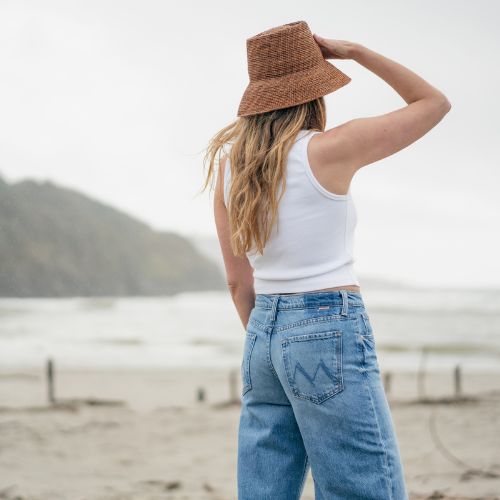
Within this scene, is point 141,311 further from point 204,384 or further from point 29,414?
point 29,414

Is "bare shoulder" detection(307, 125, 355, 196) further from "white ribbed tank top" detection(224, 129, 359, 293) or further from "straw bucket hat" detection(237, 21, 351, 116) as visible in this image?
"straw bucket hat" detection(237, 21, 351, 116)

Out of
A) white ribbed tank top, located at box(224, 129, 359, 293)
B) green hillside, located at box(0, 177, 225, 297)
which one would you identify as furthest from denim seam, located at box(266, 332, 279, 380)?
green hillside, located at box(0, 177, 225, 297)

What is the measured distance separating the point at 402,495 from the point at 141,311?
112 feet

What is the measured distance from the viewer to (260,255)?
1755 mm

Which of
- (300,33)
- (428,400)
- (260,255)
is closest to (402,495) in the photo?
(260,255)

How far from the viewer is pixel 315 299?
1634 millimetres

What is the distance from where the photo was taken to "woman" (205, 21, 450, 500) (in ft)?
5.25

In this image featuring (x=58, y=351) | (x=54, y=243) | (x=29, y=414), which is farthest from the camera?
(x=54, y=243)

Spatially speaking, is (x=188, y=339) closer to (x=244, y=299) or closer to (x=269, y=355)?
(x=244, y=299)

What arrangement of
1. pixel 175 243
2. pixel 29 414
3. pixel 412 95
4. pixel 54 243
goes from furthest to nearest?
1. pixel 175 243
2. pixel 54 243
3. pixel 29 414
4. pixel 412 95

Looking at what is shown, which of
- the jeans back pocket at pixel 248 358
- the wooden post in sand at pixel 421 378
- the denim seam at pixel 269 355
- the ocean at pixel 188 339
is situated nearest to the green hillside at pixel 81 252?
the ocean at pixel 188 339

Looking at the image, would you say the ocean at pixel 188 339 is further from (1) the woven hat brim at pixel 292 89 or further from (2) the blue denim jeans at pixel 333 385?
(1) the woven hat brim at pixel 292 89

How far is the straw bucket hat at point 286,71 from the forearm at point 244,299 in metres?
0.54

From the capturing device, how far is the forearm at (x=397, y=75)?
5.56ft
